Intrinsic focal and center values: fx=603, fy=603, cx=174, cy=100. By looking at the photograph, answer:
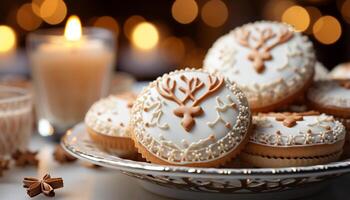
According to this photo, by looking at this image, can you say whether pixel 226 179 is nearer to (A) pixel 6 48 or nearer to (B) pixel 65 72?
(B) pixel 65 72

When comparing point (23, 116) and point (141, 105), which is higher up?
point (141, 105)

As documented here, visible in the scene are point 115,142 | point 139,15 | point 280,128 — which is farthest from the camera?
point 139,15

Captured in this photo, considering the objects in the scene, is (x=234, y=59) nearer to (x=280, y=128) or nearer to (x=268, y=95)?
(x=268, y=95)

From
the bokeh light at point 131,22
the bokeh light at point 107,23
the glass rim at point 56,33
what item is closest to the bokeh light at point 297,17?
the bokeh light at point 131,22

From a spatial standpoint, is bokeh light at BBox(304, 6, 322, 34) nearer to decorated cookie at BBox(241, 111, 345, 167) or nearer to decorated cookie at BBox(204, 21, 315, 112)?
decorated cookie at BBox(204, 21, 315, 112)

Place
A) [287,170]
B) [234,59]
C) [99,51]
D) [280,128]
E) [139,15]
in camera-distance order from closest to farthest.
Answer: [287,170]
[280,128]
[234,59]
[99,51]
[139,15]

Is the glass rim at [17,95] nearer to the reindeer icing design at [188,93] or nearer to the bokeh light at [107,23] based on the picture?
the reindeer icing design at [188,93]

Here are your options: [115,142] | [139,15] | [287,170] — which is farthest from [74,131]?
[139,15]
